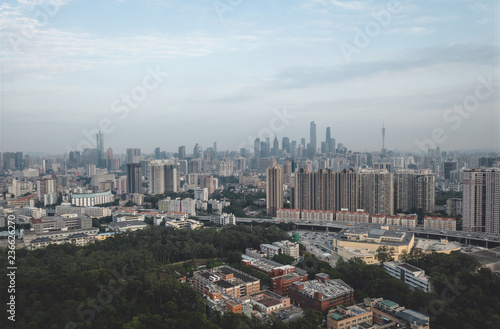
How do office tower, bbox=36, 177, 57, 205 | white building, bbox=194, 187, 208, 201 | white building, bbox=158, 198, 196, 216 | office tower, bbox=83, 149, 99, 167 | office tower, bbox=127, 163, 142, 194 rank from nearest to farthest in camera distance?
white building, bbox=158, 198, 196, 216
office tower, bbox=36, 177, 57, 205
white building, bbox=194, 187, 208, 201
office tower, bbox=127, 163, 142, 194
office tower, bbox=83, 149, 99, 167

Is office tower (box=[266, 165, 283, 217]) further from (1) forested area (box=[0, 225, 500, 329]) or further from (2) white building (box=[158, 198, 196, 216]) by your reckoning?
(1) forested area (box=[0, 225, 500, 329])

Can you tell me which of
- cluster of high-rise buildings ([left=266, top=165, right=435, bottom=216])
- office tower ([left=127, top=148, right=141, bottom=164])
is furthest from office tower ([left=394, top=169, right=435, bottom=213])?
office tower ([left=127, top=148, right=141, bottom=164])

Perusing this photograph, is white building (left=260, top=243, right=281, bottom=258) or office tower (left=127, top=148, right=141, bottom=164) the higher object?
office tower (left=127, top=148, right=141, bottom=164)

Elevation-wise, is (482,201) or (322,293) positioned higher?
(482,201)

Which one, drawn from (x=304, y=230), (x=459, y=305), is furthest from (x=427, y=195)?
(x=459, y=305)

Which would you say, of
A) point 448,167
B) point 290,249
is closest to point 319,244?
point 290,249

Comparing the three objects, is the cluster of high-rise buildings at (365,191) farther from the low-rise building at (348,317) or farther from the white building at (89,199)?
the low-rise building at (348,317)

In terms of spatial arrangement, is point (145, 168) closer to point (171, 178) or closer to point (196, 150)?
point (171, 178)
